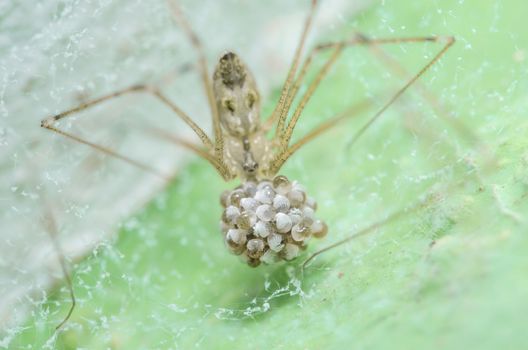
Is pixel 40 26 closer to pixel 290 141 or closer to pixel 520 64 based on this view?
pixel 290 141

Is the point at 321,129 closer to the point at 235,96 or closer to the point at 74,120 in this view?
the point at 235,96

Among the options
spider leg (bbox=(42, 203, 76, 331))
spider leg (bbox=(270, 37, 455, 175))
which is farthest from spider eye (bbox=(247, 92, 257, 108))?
spider leg (bbox=(42, 203, 76, 331))

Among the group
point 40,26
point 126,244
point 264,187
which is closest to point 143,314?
point 126,244

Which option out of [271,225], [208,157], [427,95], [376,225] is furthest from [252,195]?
[427,95]

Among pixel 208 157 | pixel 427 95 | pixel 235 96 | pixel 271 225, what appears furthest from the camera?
pixel 235 96

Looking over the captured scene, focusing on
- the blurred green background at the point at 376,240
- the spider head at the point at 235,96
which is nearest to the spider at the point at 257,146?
the spider head at the point at 235,96

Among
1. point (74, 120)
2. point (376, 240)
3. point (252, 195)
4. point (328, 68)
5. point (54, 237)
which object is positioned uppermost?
point (74, 120)
